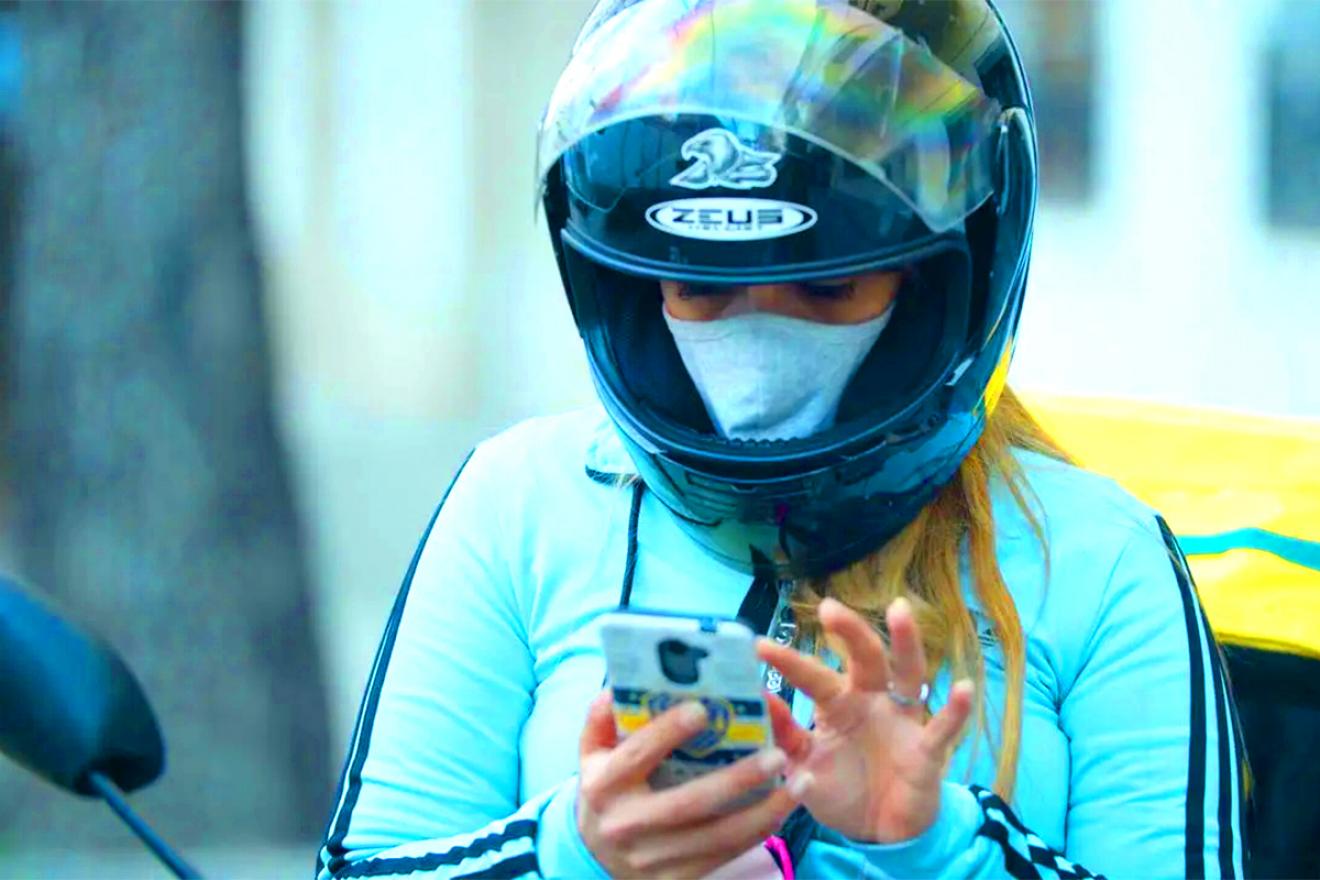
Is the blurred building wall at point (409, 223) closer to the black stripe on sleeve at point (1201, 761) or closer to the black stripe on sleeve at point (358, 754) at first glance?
the black stripe on sleeve at point (358, 754)

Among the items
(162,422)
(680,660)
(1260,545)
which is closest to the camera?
(680,660)

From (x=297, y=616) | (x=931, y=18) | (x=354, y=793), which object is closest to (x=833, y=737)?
(x=354, y=793)

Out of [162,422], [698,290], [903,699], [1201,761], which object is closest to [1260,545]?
[1201,761]

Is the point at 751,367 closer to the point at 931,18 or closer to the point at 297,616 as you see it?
the point at 931,18

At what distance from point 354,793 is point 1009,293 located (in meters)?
0.80

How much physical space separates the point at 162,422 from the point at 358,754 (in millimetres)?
3562

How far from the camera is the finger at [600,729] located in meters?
1.53

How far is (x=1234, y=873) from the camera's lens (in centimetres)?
178

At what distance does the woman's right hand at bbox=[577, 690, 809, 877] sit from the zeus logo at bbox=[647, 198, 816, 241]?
0.48 meters

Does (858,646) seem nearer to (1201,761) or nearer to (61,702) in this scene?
(1201,761)

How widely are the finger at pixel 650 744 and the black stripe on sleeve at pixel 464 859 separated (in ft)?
0.62

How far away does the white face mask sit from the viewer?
6.08ft

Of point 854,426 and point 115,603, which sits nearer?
point 854,426

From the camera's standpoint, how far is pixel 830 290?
6.14ft
